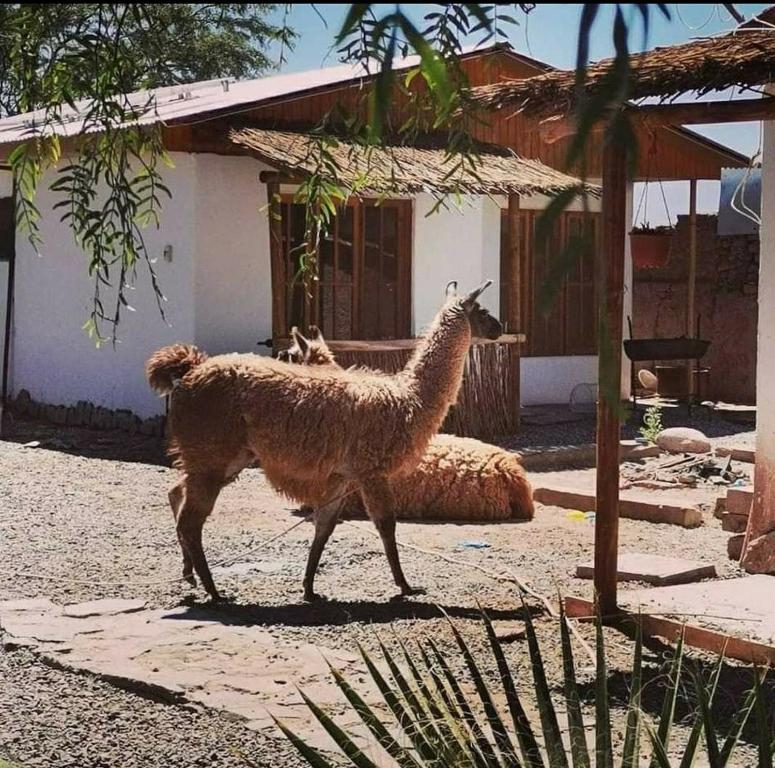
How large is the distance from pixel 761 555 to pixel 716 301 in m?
12.2

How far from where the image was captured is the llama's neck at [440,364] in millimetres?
7594

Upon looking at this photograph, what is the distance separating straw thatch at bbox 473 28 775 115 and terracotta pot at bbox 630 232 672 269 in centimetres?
941

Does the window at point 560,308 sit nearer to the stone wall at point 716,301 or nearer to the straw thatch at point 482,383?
the straw thatch at point 482,383

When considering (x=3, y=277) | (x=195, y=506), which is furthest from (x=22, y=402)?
(x=195, y=506)

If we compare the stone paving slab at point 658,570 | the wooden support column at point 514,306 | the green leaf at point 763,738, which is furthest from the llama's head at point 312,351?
the wooden support column at point 514,306

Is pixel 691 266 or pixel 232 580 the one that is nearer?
pixel 232 580

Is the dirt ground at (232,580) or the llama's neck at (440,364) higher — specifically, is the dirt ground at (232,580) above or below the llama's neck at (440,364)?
below

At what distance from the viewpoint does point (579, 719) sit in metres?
A: 3.03

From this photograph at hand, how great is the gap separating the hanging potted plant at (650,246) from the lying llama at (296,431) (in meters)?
9.53

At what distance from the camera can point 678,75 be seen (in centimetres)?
676

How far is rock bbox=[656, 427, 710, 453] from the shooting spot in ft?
44.4

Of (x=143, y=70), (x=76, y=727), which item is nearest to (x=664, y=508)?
(x=76, y=727)

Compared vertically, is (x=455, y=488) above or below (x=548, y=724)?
below

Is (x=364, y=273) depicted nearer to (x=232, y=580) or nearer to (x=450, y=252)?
(x=450, y=252)
